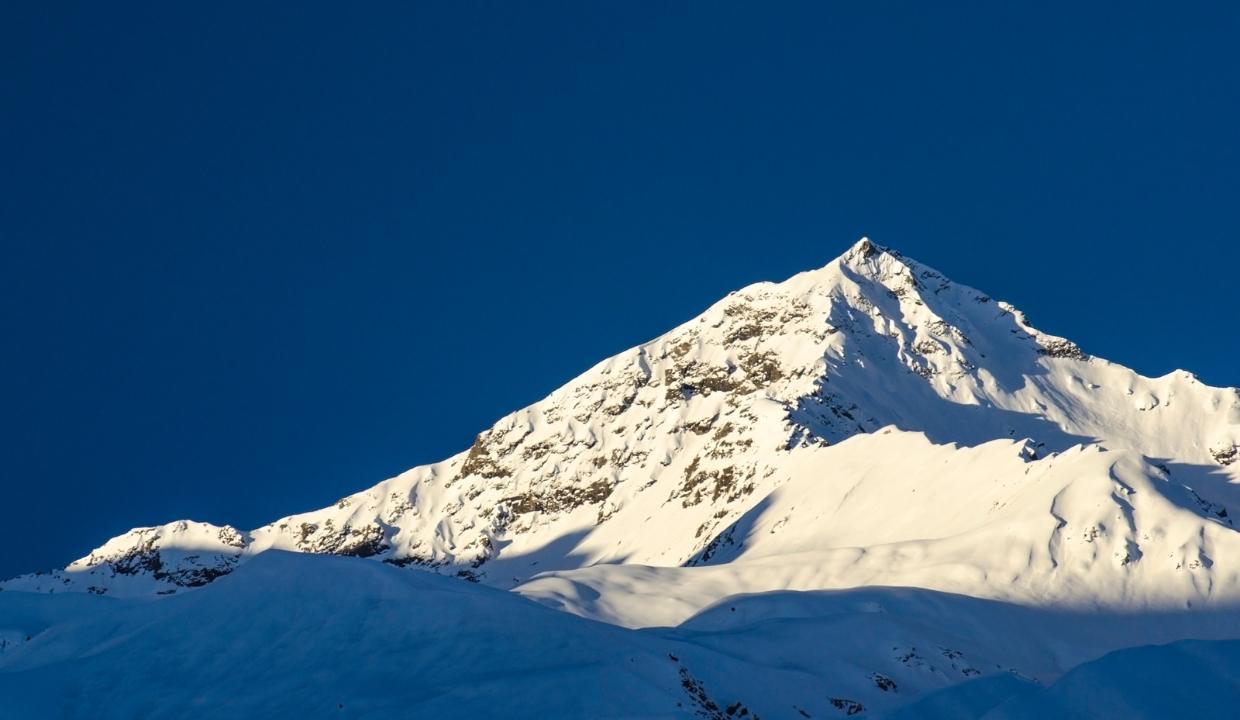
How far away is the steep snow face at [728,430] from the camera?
121562mm

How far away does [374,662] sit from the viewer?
2338 centimetres

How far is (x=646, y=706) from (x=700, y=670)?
5.36m

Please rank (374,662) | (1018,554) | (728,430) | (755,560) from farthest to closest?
(728,430) → (755,560) → (1018,554) → (374,662)

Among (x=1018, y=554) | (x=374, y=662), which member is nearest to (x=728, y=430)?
(x=1018, y=554)

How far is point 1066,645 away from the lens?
159 ft

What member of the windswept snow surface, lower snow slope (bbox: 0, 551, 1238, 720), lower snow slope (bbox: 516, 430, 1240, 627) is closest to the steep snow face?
the windswept snow surface

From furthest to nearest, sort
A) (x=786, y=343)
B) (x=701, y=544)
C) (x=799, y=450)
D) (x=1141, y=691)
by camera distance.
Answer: (x=786, y=343) → (x=799, y=450) → (x=701, y=544) → (x=1141, y=691)

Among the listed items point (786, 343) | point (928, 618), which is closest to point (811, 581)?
point (928, 618)

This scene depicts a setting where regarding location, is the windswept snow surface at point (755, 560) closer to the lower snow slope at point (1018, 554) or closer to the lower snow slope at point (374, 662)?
the lower snow slope at point (374, 662)

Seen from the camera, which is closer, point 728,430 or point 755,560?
point 755,560

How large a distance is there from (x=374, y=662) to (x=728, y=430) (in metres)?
109

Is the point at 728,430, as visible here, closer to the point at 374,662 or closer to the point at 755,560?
the point at 755,560

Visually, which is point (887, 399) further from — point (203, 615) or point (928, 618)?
point (203, 615)

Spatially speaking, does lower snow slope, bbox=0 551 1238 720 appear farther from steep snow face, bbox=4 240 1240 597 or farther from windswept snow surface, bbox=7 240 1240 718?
steep snow face, bbox=4 240 1240 597
